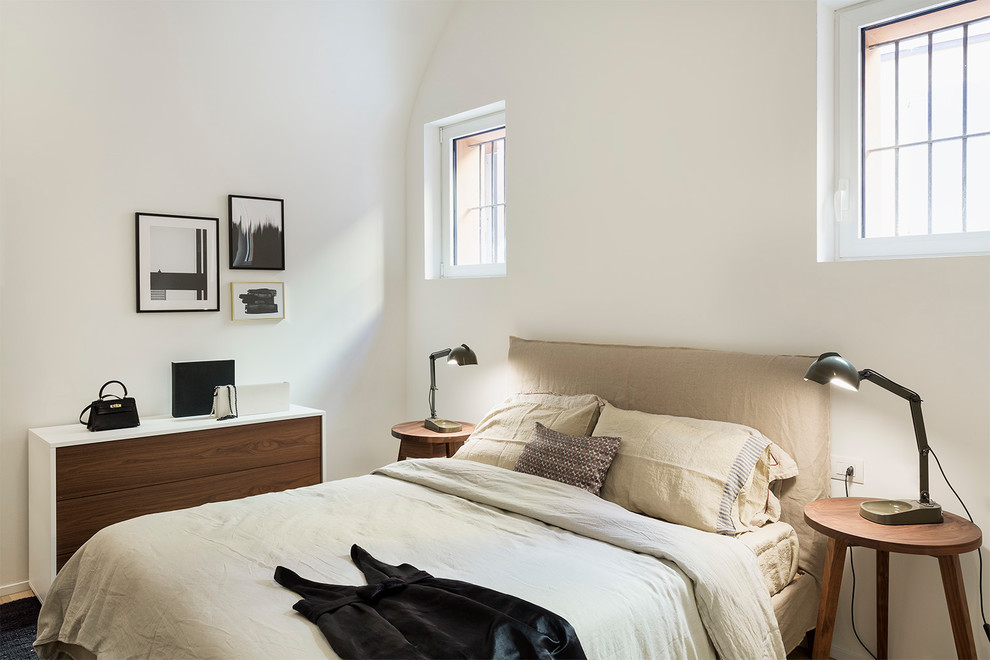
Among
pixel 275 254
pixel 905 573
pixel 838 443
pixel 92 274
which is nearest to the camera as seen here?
pixel 905 573

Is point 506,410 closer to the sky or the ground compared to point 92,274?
closer to the ground

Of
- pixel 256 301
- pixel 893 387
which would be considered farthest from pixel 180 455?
pixel 893 387

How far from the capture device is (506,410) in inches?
124

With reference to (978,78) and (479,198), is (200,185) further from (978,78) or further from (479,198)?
(978,78)

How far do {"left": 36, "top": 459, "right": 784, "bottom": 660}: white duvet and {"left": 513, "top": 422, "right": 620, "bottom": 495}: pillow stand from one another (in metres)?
0.08

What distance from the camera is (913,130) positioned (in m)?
2.45

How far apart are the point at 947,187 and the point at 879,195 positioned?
22 cm

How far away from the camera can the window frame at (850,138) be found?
2.50 meters

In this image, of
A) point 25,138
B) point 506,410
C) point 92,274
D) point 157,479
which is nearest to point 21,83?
point 25,138

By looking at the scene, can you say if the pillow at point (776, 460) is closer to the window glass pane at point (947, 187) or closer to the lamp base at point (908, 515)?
the lamp base at point (908, 515)

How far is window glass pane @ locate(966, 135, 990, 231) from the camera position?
7.45ft

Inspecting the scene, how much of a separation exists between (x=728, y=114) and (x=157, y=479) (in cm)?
300

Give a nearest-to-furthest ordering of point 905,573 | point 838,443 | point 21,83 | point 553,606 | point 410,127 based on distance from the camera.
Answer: point 553,606 < point 905,573 < point 838,443 < point 21,83 < point 410,127

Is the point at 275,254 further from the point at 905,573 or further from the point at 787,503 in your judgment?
the point at 905,573
